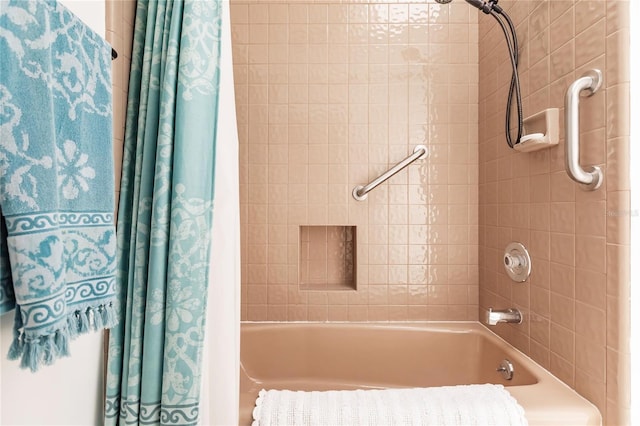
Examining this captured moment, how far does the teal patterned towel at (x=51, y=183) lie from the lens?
503mm

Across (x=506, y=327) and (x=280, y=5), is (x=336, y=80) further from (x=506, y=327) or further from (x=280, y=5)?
(x=506, y=327)

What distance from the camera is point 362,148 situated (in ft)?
5.69

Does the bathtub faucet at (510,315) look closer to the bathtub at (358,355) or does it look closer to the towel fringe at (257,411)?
the bathtub at (358,355)

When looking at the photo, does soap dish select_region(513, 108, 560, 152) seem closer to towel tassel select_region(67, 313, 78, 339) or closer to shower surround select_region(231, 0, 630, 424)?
shower surround select_region(231, 0, 630, 424)

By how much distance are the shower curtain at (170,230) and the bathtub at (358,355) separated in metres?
0.82

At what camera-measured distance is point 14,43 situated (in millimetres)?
524

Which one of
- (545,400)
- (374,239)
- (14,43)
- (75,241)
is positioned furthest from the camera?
(374,239)

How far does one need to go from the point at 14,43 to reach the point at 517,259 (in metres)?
1.50

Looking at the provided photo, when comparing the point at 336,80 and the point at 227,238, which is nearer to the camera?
the point at 227,238

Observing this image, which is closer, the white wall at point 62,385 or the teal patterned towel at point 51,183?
the teal patterned towel at point 51,183

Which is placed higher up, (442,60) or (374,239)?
(442,60)

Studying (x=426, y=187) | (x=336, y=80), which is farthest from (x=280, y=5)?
(x=426, y=187)

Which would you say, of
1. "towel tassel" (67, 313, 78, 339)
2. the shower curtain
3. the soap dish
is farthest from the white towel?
the soap dish

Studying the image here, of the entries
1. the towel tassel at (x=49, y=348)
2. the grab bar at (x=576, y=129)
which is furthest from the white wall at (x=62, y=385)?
the grab bar at (x=576, y=129)
